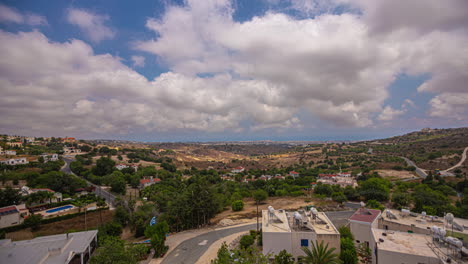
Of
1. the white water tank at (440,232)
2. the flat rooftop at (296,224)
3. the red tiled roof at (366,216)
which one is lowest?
the red tiled roof at (366,216)

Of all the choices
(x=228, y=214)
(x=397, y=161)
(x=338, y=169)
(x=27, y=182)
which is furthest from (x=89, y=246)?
(x=397, y=161)

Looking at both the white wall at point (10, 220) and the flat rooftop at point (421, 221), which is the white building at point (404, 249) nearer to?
the flat rooftop at point (421, 221)

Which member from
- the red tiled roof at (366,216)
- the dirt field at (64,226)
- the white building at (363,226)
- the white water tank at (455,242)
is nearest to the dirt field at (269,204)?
the red tiled roof at (366,216)

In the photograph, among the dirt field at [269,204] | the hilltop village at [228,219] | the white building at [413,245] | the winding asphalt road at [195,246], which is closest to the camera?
the white building at [413,245]

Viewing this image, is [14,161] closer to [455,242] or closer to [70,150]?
[70,150]

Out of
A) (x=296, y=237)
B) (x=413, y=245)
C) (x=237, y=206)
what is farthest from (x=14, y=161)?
(x=413, y=245)

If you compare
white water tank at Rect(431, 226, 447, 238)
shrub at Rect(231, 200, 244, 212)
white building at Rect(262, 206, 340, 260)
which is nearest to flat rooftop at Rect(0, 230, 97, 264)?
white building at Rect(262, 206, 340, 260)

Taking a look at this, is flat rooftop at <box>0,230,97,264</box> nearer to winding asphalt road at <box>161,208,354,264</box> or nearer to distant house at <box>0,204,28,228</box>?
winding asphalt road at <box>161,208,354,264</box>
